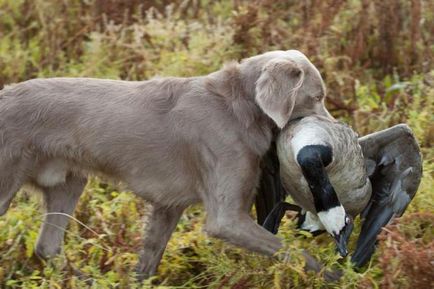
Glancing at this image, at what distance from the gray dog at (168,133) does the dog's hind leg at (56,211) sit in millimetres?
244

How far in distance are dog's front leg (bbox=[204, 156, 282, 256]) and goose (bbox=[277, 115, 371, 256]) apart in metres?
0.19

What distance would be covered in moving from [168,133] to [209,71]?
1.94m

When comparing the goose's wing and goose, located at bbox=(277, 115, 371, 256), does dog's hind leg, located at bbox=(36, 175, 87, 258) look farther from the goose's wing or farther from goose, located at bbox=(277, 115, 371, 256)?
the goose's wing

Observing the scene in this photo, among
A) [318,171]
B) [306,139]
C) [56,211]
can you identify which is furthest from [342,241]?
[56,211]

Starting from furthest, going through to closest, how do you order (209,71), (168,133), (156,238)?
1. (209,71)
2. (156,238)
3. (168,133)

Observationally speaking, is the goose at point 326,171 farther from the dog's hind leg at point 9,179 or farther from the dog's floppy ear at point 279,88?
the dog's hind leg at point 9,179

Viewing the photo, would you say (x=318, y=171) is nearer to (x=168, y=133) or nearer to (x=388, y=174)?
(x=388, y=174)

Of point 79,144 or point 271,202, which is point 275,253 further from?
point 79,144

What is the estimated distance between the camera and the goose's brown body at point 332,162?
477 cm

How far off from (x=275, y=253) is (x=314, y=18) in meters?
2.92

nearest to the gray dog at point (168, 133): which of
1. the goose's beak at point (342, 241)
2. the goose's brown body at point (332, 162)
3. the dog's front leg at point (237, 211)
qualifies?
the dog's front leg at point (237, 211)

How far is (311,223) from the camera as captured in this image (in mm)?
5246

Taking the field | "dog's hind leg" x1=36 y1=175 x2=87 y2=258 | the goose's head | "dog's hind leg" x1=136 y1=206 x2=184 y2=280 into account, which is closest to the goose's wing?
the field

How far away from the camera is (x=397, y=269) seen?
4543 mm
